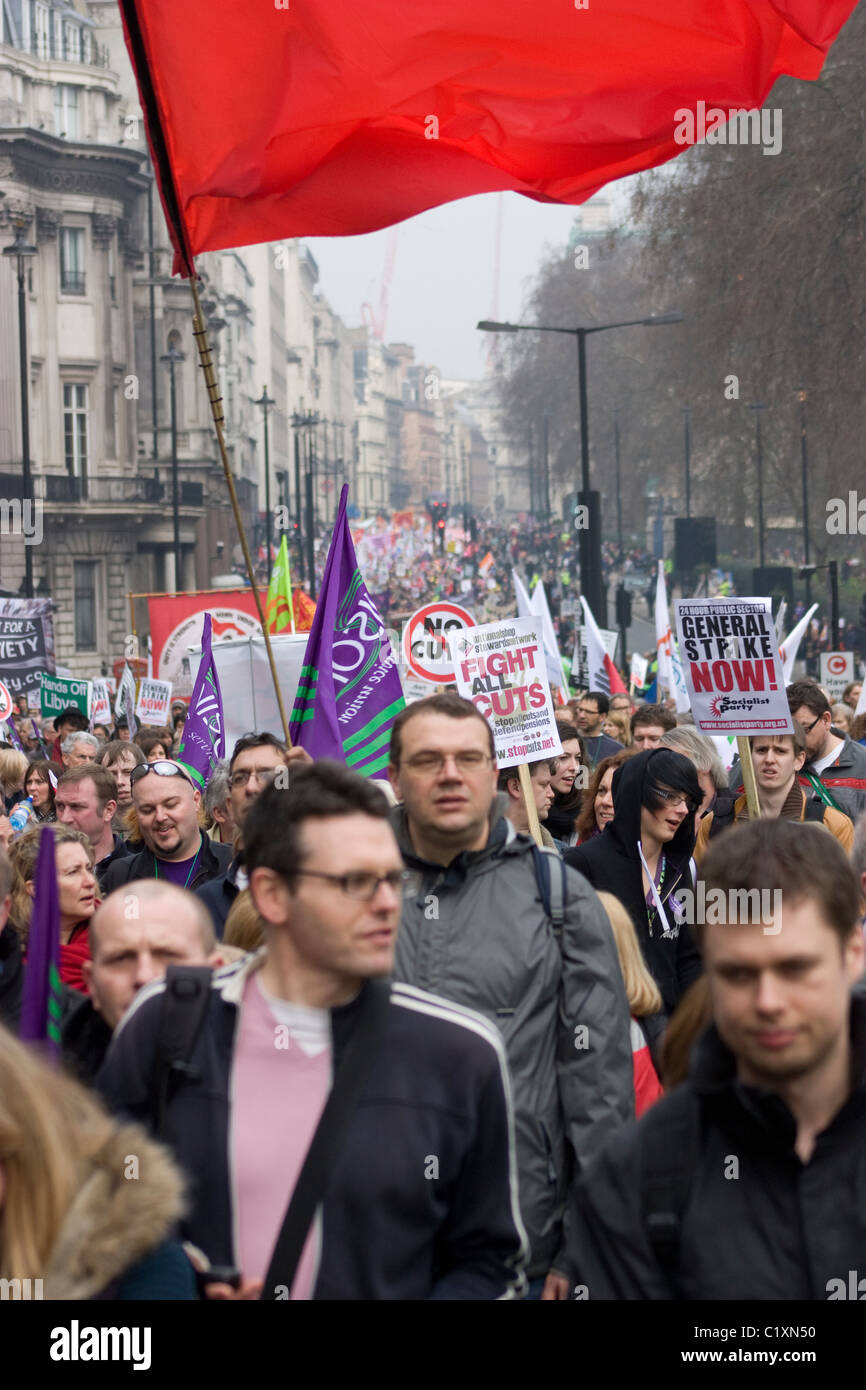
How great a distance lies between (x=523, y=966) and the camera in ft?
13.9

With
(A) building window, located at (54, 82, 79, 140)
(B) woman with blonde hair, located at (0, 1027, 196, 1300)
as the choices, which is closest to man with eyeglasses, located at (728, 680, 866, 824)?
(B) woman with blonde hair, located at (0, 1027, 196, 1300)

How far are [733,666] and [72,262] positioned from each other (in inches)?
2167

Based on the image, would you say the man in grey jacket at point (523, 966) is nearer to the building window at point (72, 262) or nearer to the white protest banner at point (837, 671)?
the white protest banner at point (837, 671)

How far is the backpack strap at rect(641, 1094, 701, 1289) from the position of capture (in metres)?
2.76

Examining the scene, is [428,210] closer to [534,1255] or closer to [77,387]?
[534,1255]

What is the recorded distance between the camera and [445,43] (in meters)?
7.32

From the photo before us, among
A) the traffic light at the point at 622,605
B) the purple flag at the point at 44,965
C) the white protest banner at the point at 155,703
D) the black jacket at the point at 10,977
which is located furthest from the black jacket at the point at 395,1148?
the traffic light at the point at 622,605

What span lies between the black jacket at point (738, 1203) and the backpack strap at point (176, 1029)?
726 mm

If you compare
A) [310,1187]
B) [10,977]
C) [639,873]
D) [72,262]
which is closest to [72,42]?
[72,262]

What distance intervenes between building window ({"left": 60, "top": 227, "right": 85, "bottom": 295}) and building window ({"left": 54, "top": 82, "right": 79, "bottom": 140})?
2722 millimetres

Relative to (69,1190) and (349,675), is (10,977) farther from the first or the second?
(349,675)

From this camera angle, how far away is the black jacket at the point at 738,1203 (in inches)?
109

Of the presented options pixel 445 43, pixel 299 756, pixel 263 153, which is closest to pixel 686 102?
pixel 445 43

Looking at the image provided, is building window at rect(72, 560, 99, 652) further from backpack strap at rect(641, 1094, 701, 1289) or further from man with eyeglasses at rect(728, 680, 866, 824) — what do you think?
backpack strap at rect(641, 1094, 701, 1289)
